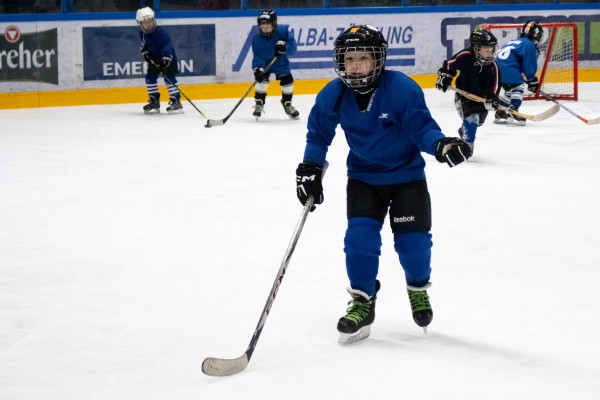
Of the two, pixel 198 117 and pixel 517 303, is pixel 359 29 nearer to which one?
pixel 517 303

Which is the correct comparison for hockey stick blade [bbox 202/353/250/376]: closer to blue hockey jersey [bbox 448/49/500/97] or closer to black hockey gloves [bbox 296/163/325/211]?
black hockey gloves [bbox 296/163/325/211]

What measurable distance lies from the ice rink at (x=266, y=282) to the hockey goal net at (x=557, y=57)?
3304 mm

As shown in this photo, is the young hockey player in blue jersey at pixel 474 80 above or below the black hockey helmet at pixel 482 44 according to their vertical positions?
below

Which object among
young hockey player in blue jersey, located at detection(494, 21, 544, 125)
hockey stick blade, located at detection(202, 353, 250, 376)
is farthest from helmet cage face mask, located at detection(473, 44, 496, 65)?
hockey stick blade, located at detection(202, 353, 250, 376)

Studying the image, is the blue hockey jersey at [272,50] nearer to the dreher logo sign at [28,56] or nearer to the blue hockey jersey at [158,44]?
the blue hockey jersey at [158,44]

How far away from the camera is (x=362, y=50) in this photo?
292 cm

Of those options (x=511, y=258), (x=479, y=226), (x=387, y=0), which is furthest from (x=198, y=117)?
(x=511, y=258)

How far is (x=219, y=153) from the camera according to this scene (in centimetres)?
699

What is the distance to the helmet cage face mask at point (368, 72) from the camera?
2.91m

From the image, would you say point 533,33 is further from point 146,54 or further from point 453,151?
point 453,151

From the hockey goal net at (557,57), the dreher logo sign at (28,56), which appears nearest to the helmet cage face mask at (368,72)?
the dreher logo sign at (28,56)

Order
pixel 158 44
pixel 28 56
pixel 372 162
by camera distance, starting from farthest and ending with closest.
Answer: pixel 28 56 < pixel 158 44 < pixel 372 162

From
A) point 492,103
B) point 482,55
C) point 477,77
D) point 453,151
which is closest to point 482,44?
point 482,55

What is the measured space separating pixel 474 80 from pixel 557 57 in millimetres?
4023
